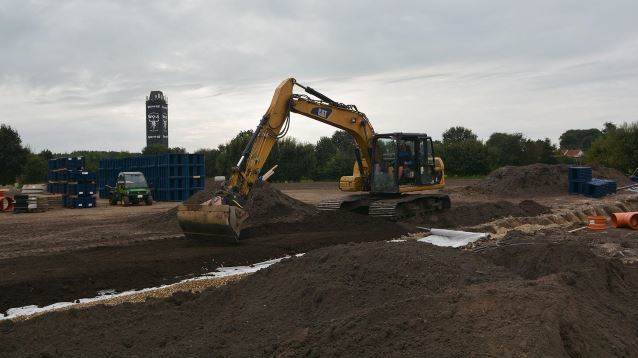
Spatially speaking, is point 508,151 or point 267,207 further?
point 508,151

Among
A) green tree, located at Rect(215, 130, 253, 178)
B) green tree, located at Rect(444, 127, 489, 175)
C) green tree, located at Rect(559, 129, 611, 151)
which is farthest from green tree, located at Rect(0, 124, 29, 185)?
green tree, located at Rect(559, 129, 611, 151)

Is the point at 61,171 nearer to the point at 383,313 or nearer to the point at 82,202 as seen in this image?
the point at 82,202

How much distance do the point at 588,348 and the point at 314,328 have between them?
243cm

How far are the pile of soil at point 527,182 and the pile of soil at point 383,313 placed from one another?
77.2 feet

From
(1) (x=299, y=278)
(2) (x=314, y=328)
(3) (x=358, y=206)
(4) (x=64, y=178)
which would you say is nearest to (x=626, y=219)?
(3) (x=358, y=206)

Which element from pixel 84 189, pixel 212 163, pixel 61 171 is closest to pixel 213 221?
pixel 84 189

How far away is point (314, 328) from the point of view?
5.78m

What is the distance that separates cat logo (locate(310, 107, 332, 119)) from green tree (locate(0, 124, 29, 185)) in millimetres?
43253

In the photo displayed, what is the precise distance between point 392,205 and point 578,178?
1625 cm

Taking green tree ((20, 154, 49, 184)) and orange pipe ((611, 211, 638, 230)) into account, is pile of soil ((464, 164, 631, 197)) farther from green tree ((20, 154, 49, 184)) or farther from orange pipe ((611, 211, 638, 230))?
green tree ((20, 154, 49, 184))

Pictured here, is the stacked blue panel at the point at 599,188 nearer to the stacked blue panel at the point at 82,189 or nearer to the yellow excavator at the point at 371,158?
the yellow excavator at the point at 371,158

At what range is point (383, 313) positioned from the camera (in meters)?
5.45

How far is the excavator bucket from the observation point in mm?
12797

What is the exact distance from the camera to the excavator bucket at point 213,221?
504 inches
